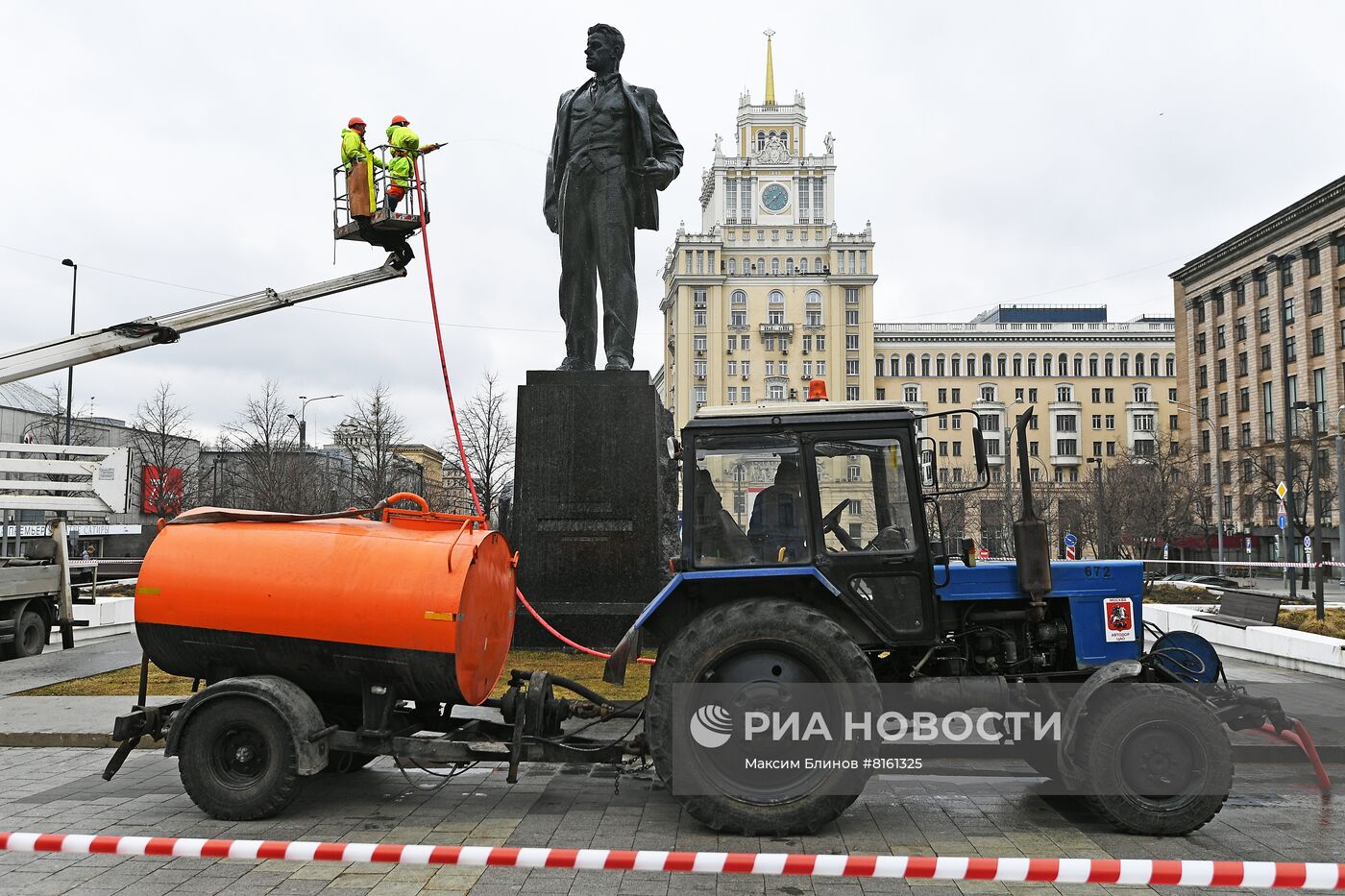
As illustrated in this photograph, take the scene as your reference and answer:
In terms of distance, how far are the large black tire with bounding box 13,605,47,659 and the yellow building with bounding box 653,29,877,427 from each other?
78.7m

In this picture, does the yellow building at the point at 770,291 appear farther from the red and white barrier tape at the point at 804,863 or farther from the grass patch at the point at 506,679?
the red and white barrier tape at the point at 804,863

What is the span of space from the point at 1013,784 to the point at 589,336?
7688 mm

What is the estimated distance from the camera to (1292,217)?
195 feet

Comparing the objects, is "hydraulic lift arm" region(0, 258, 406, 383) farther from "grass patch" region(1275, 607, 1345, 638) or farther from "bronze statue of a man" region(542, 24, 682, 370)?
"grass patch" region(1275, 607, 1345, 638)

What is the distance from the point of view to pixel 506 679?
973 centimetres

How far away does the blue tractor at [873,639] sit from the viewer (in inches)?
226

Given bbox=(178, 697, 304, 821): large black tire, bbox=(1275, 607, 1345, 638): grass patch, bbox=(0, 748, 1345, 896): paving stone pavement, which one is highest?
bbox=(178, 697, 304, 821): large black tire

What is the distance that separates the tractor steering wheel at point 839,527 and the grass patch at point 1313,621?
10.9 m

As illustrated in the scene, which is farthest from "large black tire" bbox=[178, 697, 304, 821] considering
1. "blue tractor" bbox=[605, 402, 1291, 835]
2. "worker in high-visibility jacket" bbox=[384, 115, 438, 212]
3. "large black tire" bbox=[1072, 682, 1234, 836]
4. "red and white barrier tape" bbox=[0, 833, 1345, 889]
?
"worker in high-visibility jacket" bbox=[384, 115, 438, 212]

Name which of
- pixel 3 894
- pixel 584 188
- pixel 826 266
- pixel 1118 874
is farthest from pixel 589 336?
pixel 826 266

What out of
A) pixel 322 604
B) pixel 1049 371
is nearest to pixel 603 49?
pixel 322 604

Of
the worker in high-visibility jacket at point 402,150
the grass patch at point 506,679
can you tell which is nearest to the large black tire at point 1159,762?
the grass patch at point 506,679

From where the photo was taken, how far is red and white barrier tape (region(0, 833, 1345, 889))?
152 inches

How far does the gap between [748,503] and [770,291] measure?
9088 centimetres
